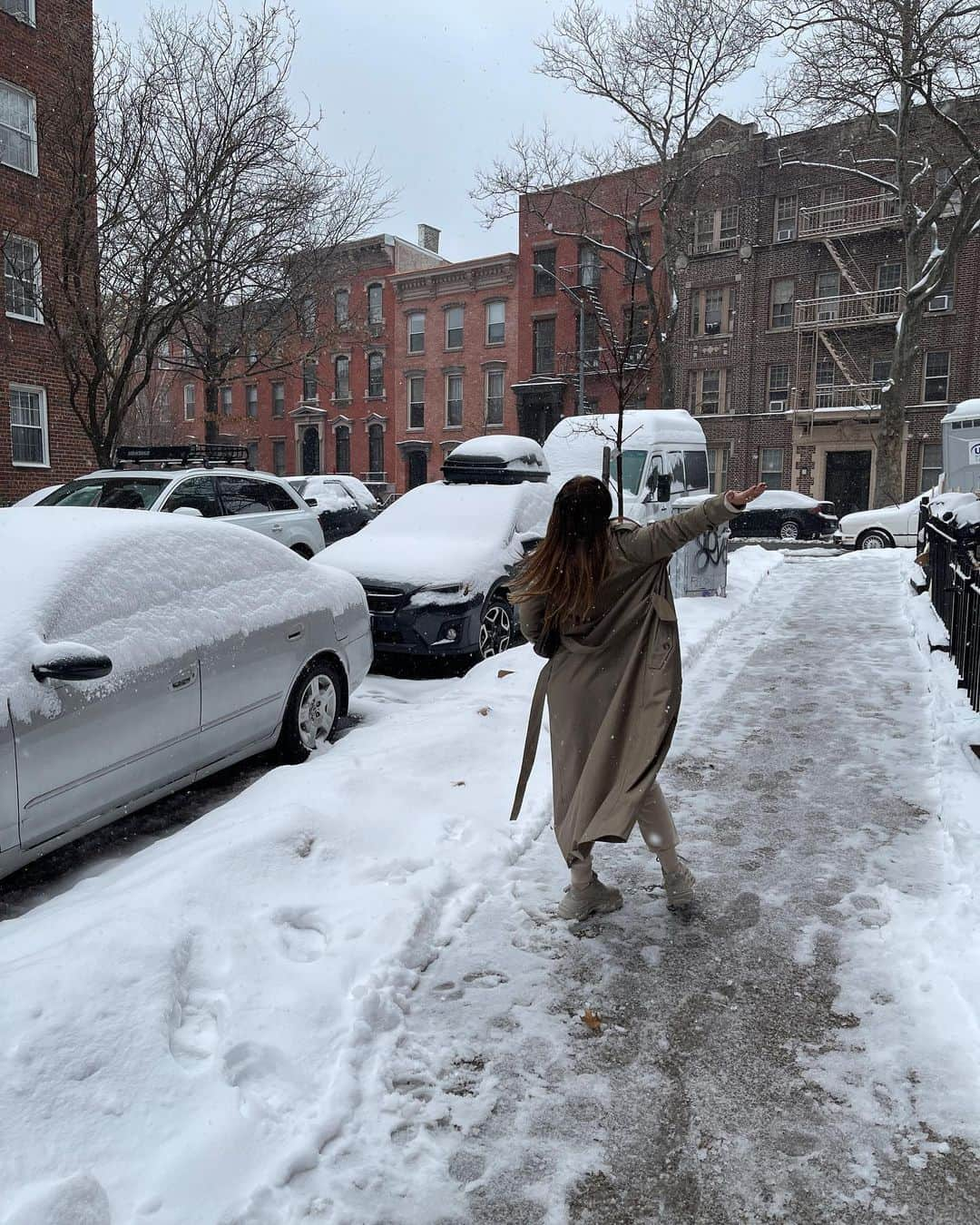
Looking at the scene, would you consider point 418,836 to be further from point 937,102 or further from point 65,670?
point 937,102

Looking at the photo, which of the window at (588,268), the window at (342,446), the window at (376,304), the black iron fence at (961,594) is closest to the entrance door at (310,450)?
the window at (342,446)

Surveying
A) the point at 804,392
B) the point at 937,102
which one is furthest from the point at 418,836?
the point at 804,392

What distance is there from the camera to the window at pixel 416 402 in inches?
1753

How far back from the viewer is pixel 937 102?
21.1m

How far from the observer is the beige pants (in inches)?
144

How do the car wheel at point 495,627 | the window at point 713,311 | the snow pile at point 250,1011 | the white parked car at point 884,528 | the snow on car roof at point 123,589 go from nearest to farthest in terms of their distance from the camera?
the snow pile at point 250,1011 → the snow on car roof at point 123,589 → the car wheel at point 495,627 → the white parked car at point 884,528 → the window at point 713,311

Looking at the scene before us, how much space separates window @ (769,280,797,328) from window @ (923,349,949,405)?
5.43 metres

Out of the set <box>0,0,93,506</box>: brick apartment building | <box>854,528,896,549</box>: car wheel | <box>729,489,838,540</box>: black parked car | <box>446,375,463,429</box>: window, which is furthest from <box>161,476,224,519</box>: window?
<box>446,375,463,429</box>: window

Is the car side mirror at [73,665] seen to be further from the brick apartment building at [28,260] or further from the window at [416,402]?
the window at [416,402]

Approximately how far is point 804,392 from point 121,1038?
35.9 m

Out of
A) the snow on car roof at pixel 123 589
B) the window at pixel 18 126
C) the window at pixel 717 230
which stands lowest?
the snow on car roof at pixel 123 589

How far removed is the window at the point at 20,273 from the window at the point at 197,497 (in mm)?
4280

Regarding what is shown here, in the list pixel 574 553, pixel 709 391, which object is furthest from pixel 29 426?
pixel 709 391

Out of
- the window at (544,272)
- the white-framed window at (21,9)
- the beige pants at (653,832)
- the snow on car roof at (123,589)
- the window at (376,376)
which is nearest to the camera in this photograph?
the beige pants at (653,832)
